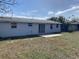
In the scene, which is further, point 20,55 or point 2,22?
point 2,22

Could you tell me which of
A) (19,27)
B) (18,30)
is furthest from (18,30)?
(19,27)

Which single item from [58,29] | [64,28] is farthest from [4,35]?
[64,28]

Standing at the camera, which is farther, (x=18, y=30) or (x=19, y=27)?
(x=19, y=27)

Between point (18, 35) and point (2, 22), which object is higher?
point (2, 22)

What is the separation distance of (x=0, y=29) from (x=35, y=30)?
7770 mm

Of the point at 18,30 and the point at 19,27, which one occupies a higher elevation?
the point at 19,27

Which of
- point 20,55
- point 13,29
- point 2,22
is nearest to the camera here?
point 20,55

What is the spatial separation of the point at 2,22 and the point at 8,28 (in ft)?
Result: 4.39

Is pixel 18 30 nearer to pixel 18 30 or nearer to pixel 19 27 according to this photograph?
pixel 18 30

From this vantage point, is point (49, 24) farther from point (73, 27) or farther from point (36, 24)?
point (73, 27)

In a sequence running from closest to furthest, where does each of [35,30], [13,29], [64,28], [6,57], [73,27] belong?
1. [6,57]
2. [13,29]
3. [35,30]
4. [64,28]
5. [73,27]

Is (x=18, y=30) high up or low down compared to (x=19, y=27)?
down

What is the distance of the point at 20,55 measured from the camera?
984cm

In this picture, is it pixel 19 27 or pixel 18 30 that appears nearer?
pixel 18 30
